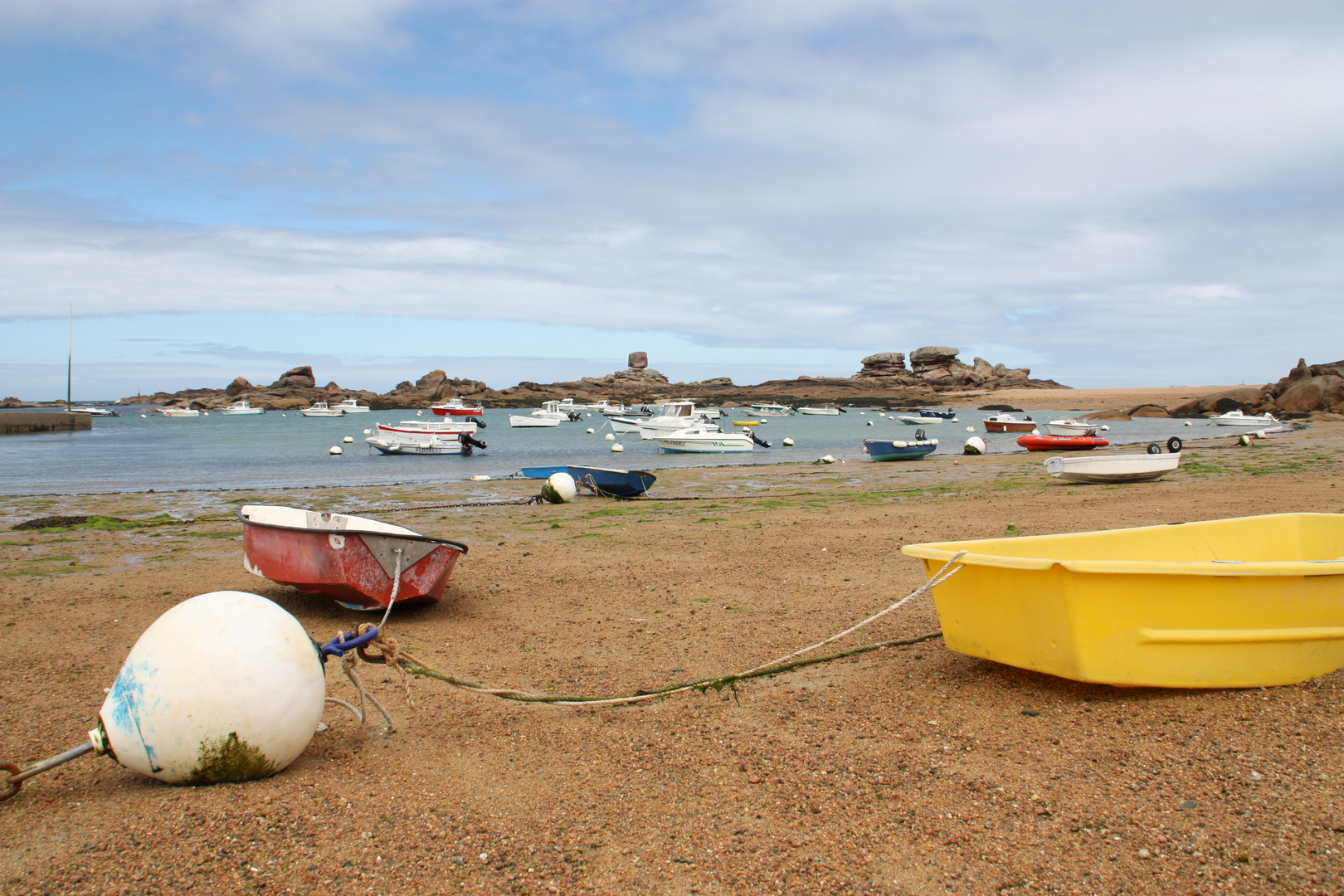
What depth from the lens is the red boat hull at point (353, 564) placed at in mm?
7281

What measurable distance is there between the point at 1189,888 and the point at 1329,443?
34.9 meters

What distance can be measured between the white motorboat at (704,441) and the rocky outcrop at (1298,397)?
42315 millimetres

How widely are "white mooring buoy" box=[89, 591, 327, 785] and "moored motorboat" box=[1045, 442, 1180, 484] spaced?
17.8m

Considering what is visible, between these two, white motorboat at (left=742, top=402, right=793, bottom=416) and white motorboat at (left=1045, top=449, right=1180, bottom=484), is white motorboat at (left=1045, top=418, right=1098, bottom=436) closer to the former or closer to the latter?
white motorboat at (left=1045, top=449, right=1180, bottom=484)

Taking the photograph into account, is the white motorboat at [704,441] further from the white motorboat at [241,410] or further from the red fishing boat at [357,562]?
the white motorboat at [241,410]

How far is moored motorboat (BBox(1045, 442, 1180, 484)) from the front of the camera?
1798cm

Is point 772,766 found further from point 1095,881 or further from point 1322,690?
point 1322,690

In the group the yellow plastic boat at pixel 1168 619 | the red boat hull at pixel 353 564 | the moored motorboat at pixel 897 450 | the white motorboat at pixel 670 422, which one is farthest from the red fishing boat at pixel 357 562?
the white motorboat at pixel 670 422

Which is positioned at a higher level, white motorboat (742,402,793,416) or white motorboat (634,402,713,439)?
white motorboat (742,402,793,416)

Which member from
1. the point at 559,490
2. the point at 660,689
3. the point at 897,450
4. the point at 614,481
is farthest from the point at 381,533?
the point at 897,450

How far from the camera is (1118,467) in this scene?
18.0 meters

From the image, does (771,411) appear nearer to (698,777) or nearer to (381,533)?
(381,533)

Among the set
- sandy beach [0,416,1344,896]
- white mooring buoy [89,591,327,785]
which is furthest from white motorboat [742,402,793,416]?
white mooring buoy [89,591,327,785]

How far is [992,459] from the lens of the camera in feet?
103
